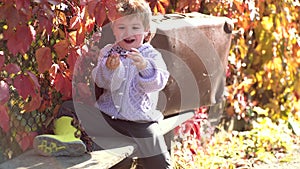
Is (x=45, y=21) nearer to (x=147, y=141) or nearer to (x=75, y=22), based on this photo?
(x=75, y=22)

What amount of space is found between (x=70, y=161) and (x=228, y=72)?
8.10ft

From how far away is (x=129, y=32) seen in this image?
359 centimetres

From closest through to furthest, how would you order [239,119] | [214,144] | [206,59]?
1. [206,59]
2. [214,144]
3. [239,119]

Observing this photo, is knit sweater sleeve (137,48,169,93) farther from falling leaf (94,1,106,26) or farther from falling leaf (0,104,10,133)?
falling leaf (0,104,10,133)

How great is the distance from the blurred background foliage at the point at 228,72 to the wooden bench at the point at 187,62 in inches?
12.3

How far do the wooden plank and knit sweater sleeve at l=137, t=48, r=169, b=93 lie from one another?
37 cm

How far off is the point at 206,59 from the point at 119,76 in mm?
913

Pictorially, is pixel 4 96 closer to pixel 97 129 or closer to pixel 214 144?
pixel 97 129

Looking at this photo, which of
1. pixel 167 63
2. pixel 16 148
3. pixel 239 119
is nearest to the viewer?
pixel 16 148

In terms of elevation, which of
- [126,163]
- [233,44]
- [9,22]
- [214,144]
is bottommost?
[214,144]

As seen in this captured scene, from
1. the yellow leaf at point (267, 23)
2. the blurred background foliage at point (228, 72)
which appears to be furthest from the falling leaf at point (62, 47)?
the yellow leaf at point (267, 23)

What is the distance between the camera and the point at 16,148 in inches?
137

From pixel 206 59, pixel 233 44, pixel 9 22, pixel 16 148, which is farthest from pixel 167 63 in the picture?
pixel 233 44

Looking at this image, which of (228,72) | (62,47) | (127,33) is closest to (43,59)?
(62,47)
